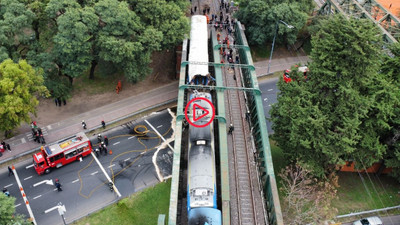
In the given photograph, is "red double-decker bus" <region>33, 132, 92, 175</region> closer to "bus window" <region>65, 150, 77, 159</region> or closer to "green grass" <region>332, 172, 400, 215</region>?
"bus window" <region>65, 150, 77, 159</region>

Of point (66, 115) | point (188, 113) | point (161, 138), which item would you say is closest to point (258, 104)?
point (188, 113)

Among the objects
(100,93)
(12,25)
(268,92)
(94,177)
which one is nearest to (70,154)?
(94,177)

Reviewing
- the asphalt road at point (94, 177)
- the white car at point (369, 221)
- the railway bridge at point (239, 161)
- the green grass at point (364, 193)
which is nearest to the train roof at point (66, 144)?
the asphalt road at point (94, 177)

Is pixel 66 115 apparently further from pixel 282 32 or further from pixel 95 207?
pixel 282 32

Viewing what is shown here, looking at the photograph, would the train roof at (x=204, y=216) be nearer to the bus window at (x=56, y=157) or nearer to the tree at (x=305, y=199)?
the tree at (x=305, y=199)

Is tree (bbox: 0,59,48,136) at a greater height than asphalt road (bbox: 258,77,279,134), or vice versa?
asphalt road (bbox: 258,77,279,134)

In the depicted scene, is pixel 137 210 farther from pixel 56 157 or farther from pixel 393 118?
pixel 393 118

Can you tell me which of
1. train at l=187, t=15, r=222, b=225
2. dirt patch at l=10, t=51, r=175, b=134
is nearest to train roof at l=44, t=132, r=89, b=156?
dirt patch at l=10, t=51, r=175, b=134

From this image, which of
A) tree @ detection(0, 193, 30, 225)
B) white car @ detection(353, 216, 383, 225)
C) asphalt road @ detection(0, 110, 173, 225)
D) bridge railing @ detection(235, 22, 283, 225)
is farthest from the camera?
asphalt road @ detection(0, 110, 173, 225)
